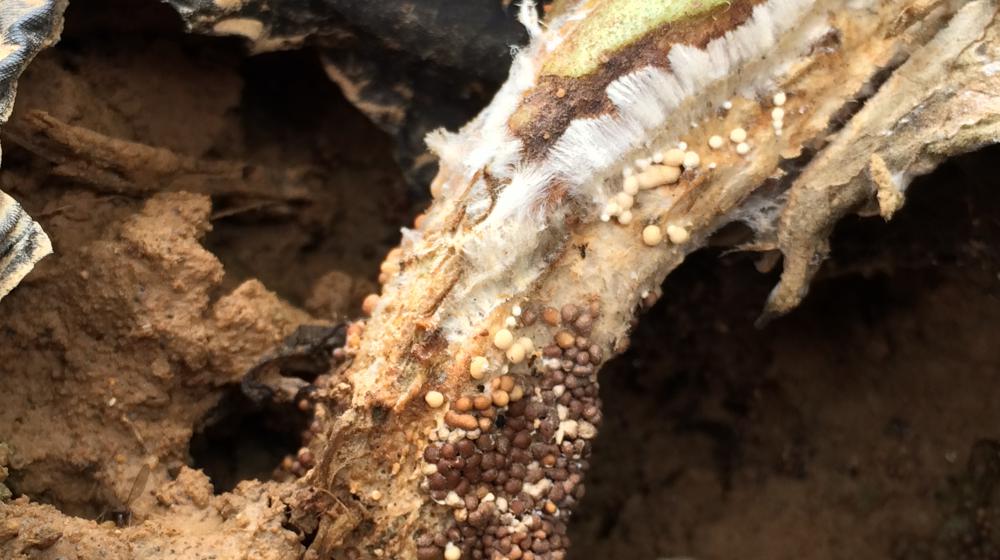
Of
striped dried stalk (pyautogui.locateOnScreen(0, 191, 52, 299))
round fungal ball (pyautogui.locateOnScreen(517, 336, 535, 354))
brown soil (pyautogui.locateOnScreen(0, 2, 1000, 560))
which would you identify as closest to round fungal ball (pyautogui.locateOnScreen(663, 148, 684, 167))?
round fungal ball (pyautogui.locateOnScreen(517, 336, 535, 354))

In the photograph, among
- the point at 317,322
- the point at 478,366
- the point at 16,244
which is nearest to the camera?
the point at 16,244

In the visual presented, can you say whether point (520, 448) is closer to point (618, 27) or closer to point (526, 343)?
point (526, 343)

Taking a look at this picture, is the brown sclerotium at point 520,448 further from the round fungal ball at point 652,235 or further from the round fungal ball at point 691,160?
the round fungal ball at point 691,160

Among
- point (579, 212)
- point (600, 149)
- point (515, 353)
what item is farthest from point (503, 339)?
point (600, 149)

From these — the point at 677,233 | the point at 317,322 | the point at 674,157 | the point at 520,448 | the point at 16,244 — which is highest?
the point at 16,244

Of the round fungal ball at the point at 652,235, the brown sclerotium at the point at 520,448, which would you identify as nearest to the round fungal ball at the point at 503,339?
the brown sclerotium at the point at 520,448

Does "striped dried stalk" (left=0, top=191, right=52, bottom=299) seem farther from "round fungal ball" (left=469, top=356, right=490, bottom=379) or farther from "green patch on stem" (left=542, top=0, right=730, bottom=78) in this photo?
"green patch on stem" (left=542, top=0, right=730, bottom=78)

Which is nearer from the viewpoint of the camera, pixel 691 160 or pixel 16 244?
pixel 16 244
